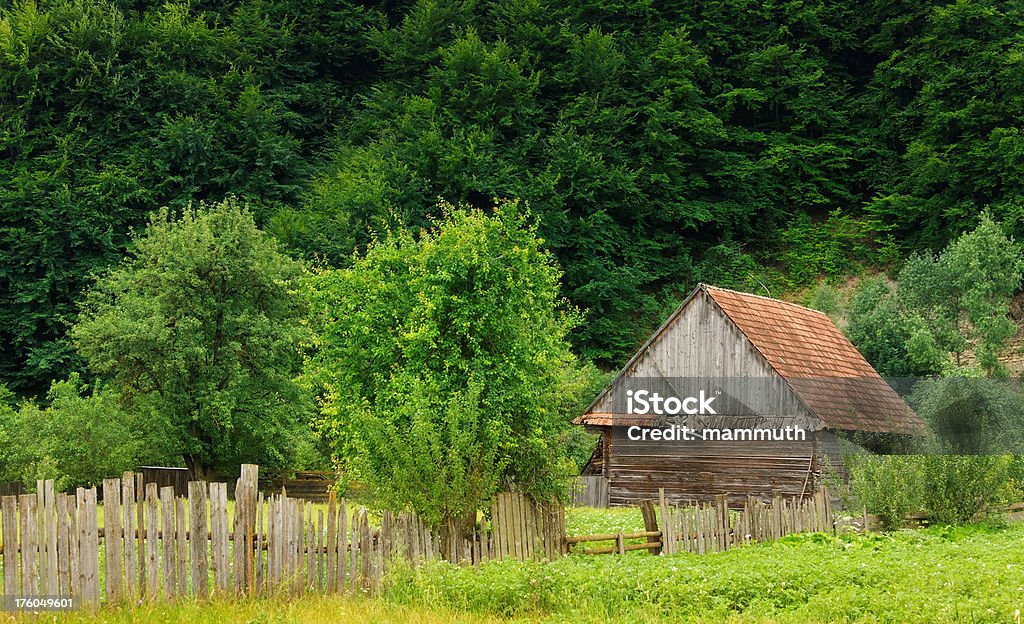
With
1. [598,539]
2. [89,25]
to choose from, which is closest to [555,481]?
[598,539]

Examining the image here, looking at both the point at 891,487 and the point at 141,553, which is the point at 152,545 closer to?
the point at 141,553

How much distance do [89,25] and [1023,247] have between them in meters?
40.2

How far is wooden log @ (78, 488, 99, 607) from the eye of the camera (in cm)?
1155

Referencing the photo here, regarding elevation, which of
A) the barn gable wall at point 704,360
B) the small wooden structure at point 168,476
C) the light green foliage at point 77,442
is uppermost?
the barn gable wall at point 704,360

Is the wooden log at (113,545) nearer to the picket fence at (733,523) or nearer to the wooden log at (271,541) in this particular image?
the wooden log at (271,541)

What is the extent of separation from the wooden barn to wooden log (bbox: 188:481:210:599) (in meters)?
17.8

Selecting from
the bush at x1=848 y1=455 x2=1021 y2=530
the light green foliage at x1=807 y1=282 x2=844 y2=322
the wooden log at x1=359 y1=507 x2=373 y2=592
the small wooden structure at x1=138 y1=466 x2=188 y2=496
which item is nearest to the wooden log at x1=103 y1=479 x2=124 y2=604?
the wooden log at x1=359 y1=507 x2=373 y2=592

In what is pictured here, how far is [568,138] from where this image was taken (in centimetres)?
4897

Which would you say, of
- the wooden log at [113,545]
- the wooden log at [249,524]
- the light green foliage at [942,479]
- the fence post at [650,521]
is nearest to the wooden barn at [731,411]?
the light green foliage at [942,479]

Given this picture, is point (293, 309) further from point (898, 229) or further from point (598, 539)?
point (898, 229)

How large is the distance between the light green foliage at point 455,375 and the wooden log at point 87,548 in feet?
12.2

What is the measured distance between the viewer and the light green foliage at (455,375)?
14.1 m

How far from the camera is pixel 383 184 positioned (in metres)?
46.0

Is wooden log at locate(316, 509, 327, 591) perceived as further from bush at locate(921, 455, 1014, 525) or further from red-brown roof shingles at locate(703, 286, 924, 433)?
red-brown roof shingles at locate(703, 286, 924, 433)
